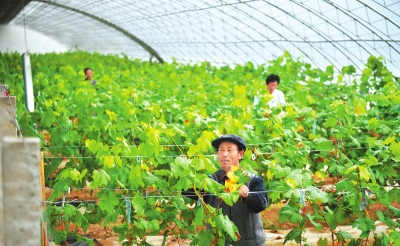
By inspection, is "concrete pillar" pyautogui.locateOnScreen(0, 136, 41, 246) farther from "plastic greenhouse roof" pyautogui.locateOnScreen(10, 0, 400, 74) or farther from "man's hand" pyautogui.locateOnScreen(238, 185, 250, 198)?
"plastic greenhouse roof" pyautogui.locateOnScreen(10, 0, 400, 74)

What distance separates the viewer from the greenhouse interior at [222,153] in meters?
4.18

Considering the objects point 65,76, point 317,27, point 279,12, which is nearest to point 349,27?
point 317,27

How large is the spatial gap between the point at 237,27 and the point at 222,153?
18.6 metres

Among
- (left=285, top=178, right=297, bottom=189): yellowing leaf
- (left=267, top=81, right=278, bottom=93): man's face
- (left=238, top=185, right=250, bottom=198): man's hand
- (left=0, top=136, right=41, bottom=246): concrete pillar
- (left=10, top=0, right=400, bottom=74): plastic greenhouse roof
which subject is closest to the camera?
(left=0, top=136, right=41, bottom=246): concrete pillar

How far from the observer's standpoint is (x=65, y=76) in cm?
1410

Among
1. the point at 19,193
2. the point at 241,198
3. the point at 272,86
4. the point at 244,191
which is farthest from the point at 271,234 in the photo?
the point at 19,193

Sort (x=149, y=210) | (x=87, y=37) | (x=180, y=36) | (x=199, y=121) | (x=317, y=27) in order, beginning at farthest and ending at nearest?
(x=87, y=37) → (x=180, y=36) → (x=317, y=27) → (x=199, y=121) → (x=149, y=210)

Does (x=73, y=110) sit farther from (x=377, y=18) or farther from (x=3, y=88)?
(x=377, y=18)

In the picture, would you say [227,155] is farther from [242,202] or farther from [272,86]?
[272,86]

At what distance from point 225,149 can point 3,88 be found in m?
2.07

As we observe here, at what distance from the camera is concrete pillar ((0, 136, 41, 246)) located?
250 centimetres

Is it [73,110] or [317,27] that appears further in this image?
[317,27]

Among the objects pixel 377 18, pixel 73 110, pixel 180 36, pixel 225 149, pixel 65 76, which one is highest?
pixel 180 36

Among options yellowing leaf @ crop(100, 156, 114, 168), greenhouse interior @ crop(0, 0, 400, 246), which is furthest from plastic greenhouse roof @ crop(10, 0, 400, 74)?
yellowing leaf @ crop(100, 156, 114, 168)
